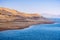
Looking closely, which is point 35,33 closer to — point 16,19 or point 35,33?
point 35,33

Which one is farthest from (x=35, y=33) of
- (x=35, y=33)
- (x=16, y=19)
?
(x=16, y=19)

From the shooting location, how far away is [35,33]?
69.4 inches

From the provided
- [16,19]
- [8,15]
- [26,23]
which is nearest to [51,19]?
[26,23]

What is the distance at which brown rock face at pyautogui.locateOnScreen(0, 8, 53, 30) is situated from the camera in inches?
68.5

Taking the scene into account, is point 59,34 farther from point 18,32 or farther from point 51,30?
point 18,32

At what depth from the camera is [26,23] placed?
5.86ft

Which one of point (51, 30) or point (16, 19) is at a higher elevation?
point (16, 19)

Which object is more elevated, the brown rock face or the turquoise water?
the brown rock face

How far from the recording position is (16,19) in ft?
5.80

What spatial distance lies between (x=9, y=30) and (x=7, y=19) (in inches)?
7.3

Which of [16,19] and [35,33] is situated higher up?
[16,19]

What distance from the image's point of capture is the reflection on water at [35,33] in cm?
174

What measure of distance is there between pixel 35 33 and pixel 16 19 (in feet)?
1.31

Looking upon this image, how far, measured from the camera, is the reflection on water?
5.71ft
